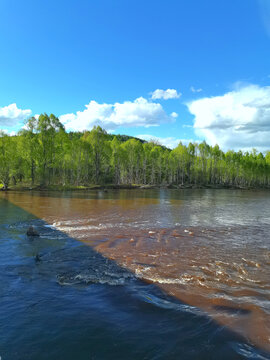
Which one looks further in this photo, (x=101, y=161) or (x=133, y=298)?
(x=101, y=161)

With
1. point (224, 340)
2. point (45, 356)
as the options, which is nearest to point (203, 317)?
point (224, 340)

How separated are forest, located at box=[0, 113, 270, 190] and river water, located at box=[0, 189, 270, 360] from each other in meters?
49.5

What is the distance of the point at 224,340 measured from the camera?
5117 mm

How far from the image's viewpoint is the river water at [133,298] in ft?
16.3

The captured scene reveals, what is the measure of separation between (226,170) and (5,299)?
123505 millimetres

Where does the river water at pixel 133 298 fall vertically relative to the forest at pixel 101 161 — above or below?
below

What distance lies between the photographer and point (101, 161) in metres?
85.2

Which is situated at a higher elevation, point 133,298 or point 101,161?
point 101,161

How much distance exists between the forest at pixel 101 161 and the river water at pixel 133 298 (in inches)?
→ 1947

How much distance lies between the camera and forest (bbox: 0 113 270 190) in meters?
59.8

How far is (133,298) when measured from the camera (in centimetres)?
690

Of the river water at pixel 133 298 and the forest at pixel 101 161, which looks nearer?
the river water at pixel 133 298

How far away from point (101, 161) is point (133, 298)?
262ft

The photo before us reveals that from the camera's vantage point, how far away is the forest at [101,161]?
5978 cm
